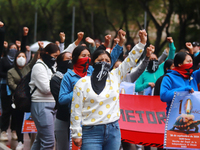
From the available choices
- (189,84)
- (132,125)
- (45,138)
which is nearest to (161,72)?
(132,125)

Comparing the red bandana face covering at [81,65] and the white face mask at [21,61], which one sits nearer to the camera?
the red bandana face covering at [81,65]

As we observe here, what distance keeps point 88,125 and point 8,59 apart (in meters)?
5.77

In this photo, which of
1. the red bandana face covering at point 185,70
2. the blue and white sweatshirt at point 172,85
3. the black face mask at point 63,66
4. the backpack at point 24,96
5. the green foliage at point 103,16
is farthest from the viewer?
the green foliage at point 103,16

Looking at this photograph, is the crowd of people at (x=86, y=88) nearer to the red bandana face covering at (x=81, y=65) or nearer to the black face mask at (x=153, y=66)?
the red bandana face covering at (x=81, y=65)

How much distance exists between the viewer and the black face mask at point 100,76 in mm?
3975

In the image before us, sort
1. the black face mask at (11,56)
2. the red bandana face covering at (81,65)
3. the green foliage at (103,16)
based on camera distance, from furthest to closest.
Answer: the green foliage at (103,16) → the black face mask at (11,56) → the red bandana face covering at (81,65)

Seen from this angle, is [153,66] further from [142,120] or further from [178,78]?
[178,78]

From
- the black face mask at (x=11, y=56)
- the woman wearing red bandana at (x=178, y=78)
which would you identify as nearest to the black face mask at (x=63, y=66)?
the woman wearing red bandana at (x=178, y=78)

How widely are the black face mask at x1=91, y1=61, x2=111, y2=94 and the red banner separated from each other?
203 cm

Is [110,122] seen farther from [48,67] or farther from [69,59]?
[48,67]

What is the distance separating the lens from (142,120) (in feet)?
19.7

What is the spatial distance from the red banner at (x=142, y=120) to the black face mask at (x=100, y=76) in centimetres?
203

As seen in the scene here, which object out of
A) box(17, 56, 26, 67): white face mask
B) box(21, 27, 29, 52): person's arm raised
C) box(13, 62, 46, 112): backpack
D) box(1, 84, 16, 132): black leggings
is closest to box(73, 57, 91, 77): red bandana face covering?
box(13, 62, 46, 112): backpack

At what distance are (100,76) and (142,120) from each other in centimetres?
222
